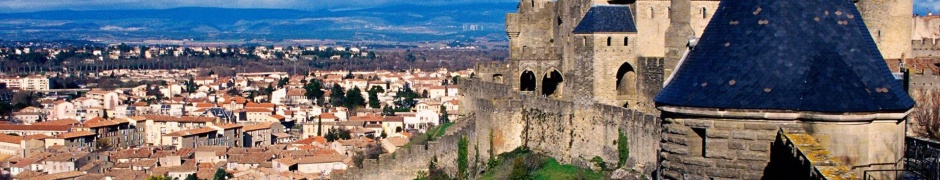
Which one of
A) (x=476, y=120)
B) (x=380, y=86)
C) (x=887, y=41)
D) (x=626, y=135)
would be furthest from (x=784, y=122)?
(x=380, y=86)

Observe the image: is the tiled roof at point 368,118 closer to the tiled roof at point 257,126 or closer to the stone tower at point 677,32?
the tiled roof at point 257,126

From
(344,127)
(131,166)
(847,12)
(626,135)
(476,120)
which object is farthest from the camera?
(344,127)

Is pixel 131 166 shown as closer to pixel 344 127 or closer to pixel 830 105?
pixel 344 127

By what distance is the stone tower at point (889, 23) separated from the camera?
21.1 meters

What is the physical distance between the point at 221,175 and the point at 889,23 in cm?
3671

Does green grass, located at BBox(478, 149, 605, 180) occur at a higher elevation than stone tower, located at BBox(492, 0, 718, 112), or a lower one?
lower

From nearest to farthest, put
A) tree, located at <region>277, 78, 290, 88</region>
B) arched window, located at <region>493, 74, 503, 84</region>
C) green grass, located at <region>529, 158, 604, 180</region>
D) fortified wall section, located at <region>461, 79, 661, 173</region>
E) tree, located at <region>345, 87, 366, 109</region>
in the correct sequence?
1. fortified wall section, located at <region>461, 79, 661, 173</region>
2. green grass, located at <region>529, 158, 604, 180</region>
3. arched window, located at <region>493, 74, 503, 84</region>
4. tree, located at <region>345, 87, 366, 109</region>
5. tree, located at <region>277, 78, 290, 88</region>

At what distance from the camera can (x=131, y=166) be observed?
59594mm

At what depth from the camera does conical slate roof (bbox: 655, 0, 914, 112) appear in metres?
7.27

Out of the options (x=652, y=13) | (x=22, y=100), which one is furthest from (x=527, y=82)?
(x=22, y=100)

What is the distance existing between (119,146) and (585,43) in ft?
187

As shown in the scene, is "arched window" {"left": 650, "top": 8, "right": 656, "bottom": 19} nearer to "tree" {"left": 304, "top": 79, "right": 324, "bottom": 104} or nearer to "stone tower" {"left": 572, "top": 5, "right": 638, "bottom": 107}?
"stone tower" {"left": 572, "top": 5, "right": 638, "bottom": 107}

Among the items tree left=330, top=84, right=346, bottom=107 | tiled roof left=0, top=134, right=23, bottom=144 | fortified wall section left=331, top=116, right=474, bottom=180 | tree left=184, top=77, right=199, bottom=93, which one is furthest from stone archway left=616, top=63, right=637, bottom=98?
tree left=184, top=77, right=199, bottom=93

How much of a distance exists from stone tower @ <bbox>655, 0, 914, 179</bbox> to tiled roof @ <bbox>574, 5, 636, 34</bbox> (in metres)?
15.4
